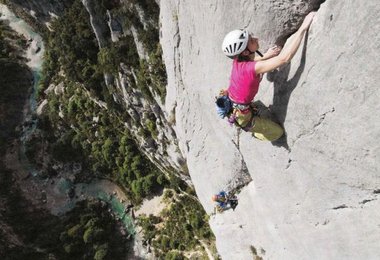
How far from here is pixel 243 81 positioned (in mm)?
13844

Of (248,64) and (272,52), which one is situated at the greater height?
(272,52)

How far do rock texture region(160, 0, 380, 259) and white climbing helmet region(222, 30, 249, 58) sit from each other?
6.25ft

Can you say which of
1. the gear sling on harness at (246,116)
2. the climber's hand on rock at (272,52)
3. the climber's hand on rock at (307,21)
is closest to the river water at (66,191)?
the gear sling on harness at (246,116)

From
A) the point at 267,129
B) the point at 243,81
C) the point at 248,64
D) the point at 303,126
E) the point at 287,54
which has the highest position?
the point at 248,64

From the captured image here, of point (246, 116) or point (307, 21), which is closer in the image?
point (307, 21)

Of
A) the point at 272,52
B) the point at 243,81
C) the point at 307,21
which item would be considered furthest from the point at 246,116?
the point at 307,21

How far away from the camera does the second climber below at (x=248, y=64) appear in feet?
42.4

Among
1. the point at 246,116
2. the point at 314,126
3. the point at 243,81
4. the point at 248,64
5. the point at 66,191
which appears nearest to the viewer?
the point at 248,64

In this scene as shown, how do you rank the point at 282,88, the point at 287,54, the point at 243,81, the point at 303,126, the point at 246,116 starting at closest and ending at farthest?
1. the point at 287,54
2. the point at 243,81
3. the point at 303,126
4. the point at 282,88
5. the point at 246,116

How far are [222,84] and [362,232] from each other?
9.44 metres

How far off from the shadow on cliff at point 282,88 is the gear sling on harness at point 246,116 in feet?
1.65

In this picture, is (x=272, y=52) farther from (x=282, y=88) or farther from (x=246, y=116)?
(x=246, y=116)

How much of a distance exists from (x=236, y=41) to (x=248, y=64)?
0.89m

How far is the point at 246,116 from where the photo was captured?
15.2 m
